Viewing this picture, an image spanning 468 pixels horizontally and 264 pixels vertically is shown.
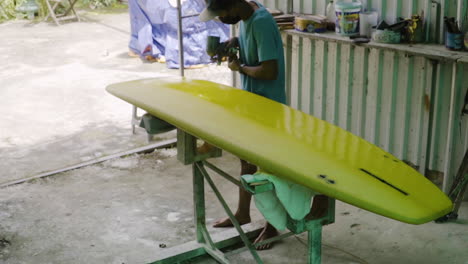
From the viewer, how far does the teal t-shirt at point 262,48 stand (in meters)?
3.83

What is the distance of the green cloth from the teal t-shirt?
114cm

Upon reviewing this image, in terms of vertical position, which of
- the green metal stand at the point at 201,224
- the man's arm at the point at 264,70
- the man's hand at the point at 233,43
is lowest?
the green metal stand at the point at 201,224

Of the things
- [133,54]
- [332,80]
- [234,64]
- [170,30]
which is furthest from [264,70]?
[133,54]

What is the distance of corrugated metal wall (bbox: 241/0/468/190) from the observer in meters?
4.46

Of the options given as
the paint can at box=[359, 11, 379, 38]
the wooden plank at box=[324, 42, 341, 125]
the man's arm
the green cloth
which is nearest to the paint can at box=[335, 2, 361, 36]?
the paint can at box=[359, 11, 379, 38]

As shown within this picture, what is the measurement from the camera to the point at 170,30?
1017 cm

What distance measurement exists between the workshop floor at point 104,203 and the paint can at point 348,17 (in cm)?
143

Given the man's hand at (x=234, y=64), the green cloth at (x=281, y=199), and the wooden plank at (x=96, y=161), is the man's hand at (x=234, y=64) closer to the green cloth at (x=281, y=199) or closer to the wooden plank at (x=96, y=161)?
the green cloth at (x=281, y=199)

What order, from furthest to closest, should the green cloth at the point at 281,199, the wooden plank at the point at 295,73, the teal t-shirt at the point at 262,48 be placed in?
the wooden plank at the point at 295,73, the teal t-shirt at the point at 262,48, the green cloth at the point at 281,199

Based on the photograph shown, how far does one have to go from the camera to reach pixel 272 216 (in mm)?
3066

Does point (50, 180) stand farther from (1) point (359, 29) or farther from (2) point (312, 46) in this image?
(1) point (359, 29)

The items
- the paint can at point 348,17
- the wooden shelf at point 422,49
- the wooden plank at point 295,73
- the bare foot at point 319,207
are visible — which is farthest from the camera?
the wooden plank at point 295,73

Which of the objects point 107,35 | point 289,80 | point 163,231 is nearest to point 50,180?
point 163,231

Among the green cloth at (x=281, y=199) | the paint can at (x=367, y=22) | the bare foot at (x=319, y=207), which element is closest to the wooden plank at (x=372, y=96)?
the paint can at (x=367, y=22)
